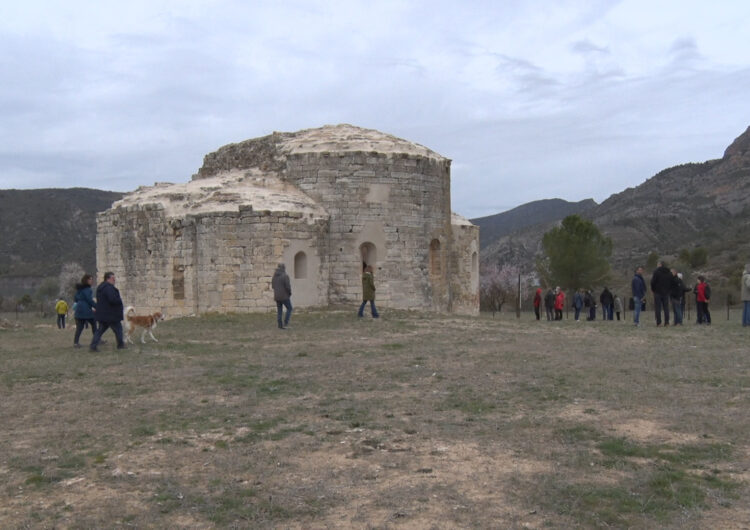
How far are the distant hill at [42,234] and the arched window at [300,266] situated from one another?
4074cm

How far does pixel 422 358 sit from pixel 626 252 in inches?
1743

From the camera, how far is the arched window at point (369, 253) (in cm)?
1766

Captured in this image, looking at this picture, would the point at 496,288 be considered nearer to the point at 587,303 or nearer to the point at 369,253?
the point at 587,303

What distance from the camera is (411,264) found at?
17.9 metres

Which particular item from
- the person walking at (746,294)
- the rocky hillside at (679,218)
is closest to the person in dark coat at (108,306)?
the person walking at (746,294)

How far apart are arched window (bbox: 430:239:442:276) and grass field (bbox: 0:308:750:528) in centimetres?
830

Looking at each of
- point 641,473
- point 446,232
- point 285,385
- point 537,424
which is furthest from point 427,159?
point 641,473

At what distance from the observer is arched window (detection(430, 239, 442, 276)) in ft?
61.6

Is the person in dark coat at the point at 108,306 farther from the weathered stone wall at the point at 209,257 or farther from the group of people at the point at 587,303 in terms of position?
the group of people at the point at 587,303

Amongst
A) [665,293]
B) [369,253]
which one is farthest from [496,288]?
[665,293]

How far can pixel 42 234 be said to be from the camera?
60.9 metres

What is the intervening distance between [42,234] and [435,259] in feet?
167

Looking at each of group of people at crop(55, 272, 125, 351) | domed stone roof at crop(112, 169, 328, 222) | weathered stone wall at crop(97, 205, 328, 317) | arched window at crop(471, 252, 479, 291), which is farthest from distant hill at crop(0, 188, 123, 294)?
group of people at crop(55, 272, 125, 351)

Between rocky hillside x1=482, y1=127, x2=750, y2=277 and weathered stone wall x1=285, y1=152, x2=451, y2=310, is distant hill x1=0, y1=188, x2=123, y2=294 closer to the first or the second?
rocky hillside x1=482, y1=127, x2=750, y2=277
